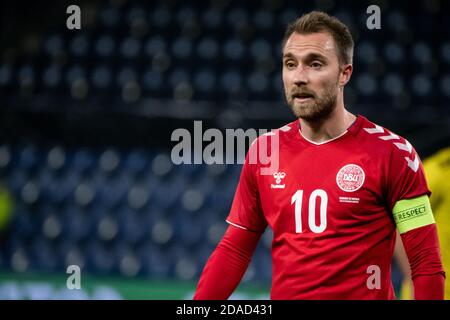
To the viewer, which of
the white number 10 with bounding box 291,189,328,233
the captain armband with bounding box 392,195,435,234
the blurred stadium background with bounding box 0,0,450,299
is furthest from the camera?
the blurred stadium background with bounding box 0,0,450,299

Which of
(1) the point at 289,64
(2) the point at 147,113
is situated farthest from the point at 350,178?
(2) the point at 147,113

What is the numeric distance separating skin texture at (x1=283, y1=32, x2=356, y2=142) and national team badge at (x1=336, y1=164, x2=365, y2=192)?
21 centimetres

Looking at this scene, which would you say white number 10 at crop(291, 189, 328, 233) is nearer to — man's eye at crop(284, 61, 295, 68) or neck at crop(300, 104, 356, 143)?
neck at crop(300, 104, 356, 143)

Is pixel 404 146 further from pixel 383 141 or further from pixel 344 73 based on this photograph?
pixel 344 73

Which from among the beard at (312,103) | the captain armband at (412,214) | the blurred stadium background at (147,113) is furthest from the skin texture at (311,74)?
the blurred stadium background at (147,113)

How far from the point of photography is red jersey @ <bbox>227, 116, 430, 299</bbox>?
251cm

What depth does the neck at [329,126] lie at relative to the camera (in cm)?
273

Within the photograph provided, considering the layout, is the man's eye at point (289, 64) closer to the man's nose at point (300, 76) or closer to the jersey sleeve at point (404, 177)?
the man's nose at point (300, 76)

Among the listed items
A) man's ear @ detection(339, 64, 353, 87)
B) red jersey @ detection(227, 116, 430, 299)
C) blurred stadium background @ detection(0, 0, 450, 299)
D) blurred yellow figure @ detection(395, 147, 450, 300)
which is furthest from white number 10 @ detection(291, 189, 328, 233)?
blurred stadium background @ detection(0, 0, 450, 299)

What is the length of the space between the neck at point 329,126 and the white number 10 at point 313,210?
23 centimetres

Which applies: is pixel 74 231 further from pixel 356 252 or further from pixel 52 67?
pixel 356 252

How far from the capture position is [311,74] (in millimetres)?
2611
